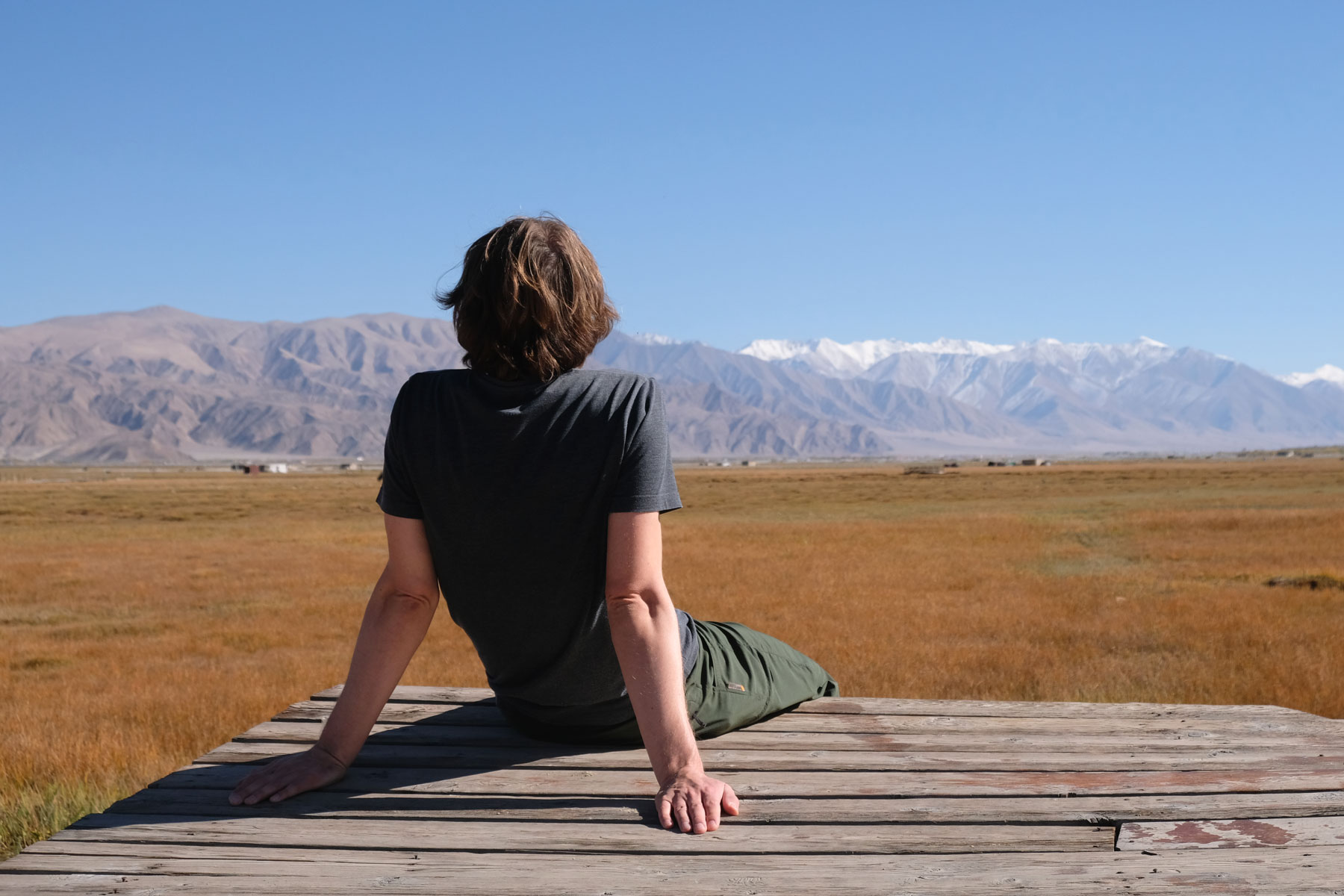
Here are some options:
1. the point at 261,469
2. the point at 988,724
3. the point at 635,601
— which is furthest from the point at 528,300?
the point at 261,469

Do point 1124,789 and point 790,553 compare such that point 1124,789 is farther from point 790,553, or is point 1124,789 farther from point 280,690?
point 790,553

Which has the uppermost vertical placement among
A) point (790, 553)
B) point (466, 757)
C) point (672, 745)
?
point (672, 745)

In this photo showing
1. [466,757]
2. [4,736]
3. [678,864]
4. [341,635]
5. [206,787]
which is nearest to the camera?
[678,864]

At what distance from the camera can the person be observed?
8.97 ft

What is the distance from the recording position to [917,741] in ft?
11.5

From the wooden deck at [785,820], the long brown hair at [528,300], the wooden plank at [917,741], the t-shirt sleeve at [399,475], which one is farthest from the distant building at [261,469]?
the long brown hair at [528,300]

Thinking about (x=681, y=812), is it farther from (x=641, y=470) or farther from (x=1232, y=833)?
(x=1232, y=833)

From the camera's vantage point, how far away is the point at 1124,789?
293 centimetres

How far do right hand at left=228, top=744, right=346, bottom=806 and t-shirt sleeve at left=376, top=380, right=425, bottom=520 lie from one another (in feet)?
2.57

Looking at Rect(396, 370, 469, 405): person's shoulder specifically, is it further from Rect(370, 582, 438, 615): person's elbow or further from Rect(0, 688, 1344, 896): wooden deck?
Rect(0, 688, 1344, 896): wooden deck

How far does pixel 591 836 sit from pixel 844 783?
0.83 metres

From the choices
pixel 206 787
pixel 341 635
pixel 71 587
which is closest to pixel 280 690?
pixel 341 635

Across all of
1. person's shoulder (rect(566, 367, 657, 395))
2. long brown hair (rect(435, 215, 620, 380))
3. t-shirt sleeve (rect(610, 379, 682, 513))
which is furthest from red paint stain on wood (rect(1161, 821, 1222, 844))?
long brown hair (rect(435, 215, 620, 380))

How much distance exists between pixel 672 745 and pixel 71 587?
1962cm
